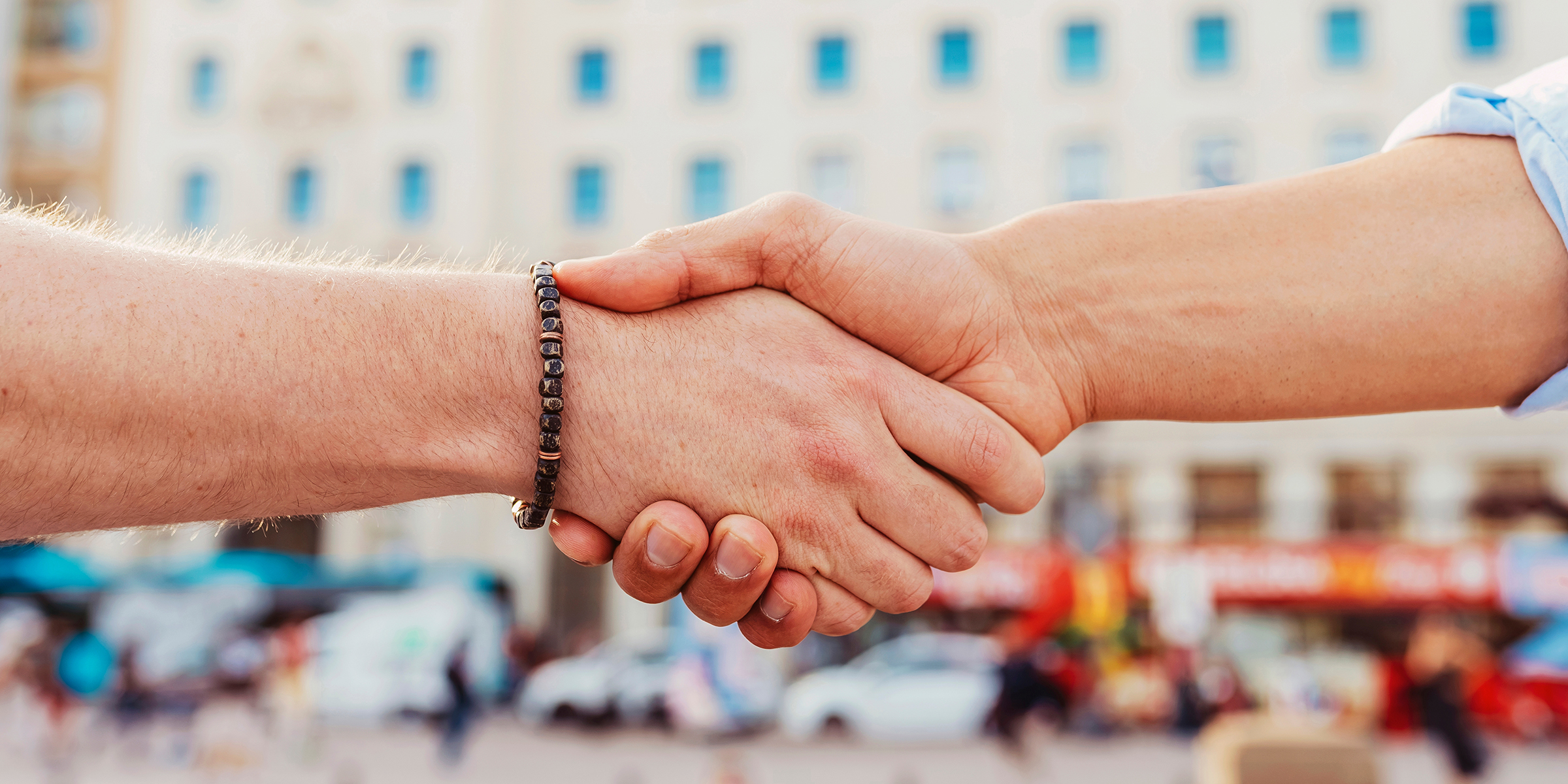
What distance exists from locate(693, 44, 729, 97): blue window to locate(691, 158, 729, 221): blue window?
82.5 inches

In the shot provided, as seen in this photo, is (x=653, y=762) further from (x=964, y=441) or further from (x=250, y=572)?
(x=964, y=441)

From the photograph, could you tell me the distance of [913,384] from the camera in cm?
274

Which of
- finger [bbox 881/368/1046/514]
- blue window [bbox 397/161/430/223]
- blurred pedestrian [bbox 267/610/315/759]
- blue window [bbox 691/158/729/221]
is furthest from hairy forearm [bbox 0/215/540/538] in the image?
blue window [bbox 397/161/430/223]

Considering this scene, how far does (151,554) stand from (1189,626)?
29746 millimetres

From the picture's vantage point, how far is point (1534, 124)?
211 cm

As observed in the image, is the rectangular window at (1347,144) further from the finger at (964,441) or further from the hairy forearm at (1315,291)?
the finger at (964,441)

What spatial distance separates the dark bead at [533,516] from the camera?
2393 millimetres

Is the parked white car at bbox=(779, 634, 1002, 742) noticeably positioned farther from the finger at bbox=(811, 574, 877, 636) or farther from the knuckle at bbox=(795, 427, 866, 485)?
the knuckle at bbox=(795, 427, 866, 485)

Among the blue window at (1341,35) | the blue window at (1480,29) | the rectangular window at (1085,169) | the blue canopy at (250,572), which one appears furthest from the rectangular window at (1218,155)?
the blue canopy at (250,572)

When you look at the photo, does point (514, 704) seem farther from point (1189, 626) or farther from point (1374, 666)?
point (1374, 666)

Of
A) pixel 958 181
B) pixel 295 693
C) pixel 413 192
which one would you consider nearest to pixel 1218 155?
pixel 958 181

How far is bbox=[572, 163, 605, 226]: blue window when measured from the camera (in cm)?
3256

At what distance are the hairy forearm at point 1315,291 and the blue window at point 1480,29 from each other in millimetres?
32119

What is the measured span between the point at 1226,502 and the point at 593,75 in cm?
2158
